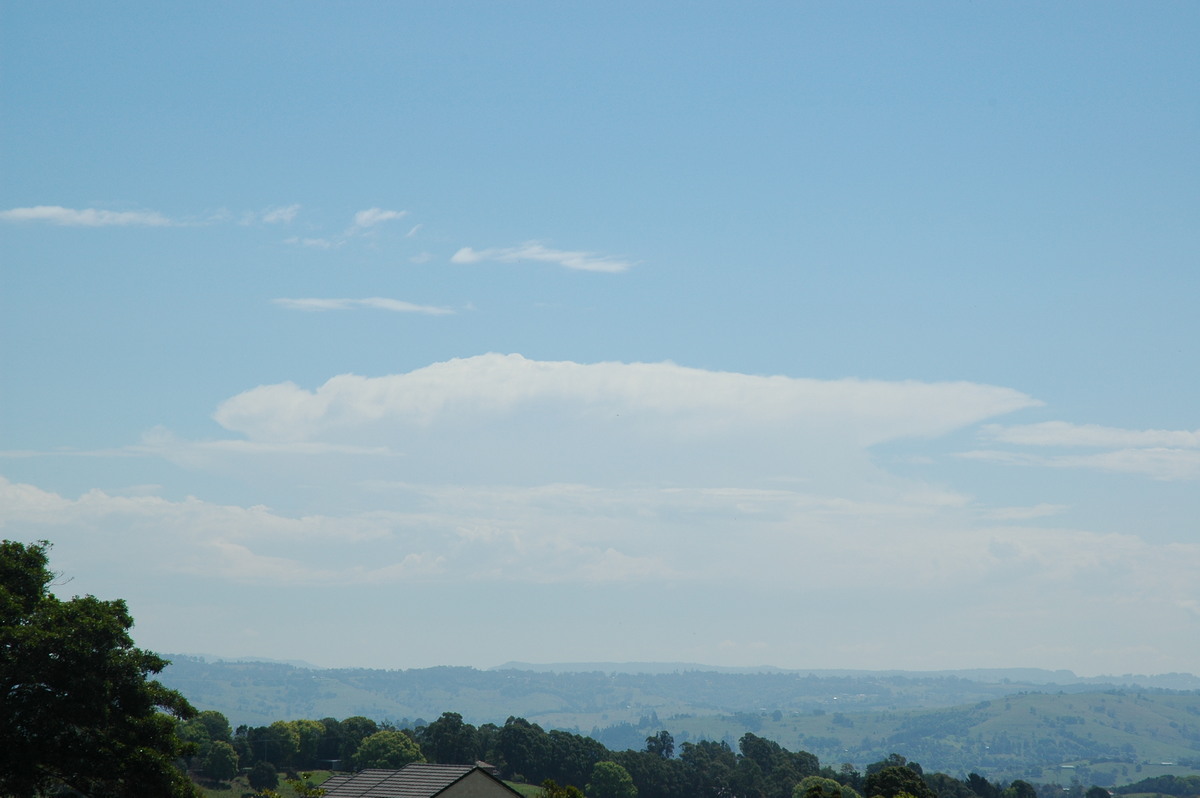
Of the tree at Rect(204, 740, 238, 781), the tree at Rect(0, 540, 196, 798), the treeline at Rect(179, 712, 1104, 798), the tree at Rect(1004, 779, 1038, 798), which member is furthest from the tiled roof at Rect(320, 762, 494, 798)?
the tree at Rect(1004, 779, 1038, 798)

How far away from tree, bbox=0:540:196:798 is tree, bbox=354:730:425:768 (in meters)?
102

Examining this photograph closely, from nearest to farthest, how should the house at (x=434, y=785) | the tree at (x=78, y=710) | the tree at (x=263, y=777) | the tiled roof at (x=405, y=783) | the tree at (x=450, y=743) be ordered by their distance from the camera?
the tree at (x=78, y=710), the house at (x=434, y=785), the tiled roof at (x=405, y=783), the tree at (x=263, y=777), the tree at (x=450, y=743)

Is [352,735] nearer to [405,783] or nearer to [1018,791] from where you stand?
[1018,791]

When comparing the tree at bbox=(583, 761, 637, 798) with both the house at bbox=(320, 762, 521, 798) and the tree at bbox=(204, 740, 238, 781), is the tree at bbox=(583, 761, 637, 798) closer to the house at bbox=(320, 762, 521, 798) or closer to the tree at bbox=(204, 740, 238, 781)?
the tree at bbox=(204, 740, 238, 781)

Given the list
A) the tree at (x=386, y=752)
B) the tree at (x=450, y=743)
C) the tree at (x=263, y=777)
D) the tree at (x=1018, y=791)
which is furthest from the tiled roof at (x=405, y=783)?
the tree at (x=1018, y=791)

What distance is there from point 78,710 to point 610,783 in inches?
4494

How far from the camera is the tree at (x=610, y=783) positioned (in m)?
144

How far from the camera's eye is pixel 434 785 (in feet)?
176

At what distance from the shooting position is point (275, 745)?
498 ft

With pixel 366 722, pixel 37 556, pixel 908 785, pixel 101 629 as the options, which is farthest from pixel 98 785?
pixel 366 722

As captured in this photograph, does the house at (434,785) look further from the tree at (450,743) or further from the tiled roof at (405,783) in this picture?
the tree at (450,743)

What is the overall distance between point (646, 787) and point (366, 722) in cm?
4191

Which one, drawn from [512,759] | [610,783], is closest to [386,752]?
[512,759]

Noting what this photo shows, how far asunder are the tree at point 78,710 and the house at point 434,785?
15.4m
